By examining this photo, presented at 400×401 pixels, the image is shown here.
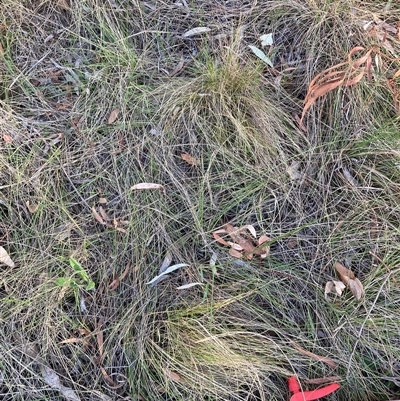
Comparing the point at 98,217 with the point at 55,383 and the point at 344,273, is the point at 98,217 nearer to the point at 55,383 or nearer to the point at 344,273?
the point at 55,383

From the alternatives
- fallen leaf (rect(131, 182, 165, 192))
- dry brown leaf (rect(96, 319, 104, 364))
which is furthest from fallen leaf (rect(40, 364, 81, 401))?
fallen leaf (rect(131, 182, 165, 192))

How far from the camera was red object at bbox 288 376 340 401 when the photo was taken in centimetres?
145

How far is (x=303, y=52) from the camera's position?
181 centimetres

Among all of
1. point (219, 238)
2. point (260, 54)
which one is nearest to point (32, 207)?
point (219, 238)

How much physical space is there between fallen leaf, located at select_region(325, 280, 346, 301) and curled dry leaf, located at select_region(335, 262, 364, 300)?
0.02m

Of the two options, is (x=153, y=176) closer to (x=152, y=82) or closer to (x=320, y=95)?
(x=152, y=82)

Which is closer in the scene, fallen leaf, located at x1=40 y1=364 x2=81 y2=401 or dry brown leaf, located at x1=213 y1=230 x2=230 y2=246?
fallen leaf, located at x1=40 y1=364 x2=81 y2=401

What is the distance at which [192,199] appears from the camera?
1640mm

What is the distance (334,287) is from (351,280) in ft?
0.21

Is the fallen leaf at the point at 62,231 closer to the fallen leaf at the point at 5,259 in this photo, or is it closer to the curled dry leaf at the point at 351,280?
the fallen leaf at the point at 5,259

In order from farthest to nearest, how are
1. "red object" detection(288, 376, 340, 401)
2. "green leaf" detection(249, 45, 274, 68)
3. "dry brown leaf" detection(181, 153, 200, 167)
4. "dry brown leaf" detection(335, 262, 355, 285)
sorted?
"green leaf" detection(249, 45, 274, 68), "dry brown leaf" detection(181, 153, 200, 167), "dry brown leaf" detection(335, 262, 355, 285), "red object" detection(288, 376, 340, 401)

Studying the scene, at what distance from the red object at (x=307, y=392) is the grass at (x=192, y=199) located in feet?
0.12

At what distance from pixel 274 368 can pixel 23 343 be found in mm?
837

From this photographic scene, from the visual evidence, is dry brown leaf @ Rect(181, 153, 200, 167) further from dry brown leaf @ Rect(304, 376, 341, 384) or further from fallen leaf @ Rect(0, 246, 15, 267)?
dry brown leaf @ Rect(304, 376, 341, 384)
